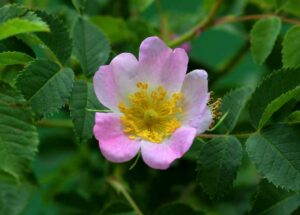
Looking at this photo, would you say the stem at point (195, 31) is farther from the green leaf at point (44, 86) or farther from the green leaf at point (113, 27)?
the green leaf at point (44, 86)

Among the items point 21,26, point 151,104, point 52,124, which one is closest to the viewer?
point 21,26

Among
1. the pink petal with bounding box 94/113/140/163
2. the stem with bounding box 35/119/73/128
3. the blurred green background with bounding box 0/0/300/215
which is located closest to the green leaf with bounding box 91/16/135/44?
the blurred green background with bounding box 0/0/300/215

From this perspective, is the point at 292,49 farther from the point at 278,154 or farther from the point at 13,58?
the point at 13,58

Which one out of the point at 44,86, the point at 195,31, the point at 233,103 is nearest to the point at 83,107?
the point at 44,86

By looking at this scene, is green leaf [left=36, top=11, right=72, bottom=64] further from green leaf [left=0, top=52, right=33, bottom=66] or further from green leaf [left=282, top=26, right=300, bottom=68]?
green leaf [left=282, top=26, right=300, bottom=68]

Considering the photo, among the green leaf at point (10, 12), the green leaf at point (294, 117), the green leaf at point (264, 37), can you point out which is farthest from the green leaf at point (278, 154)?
the green leaf at point (10, 12)

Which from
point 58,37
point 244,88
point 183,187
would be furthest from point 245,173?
point 58,37
